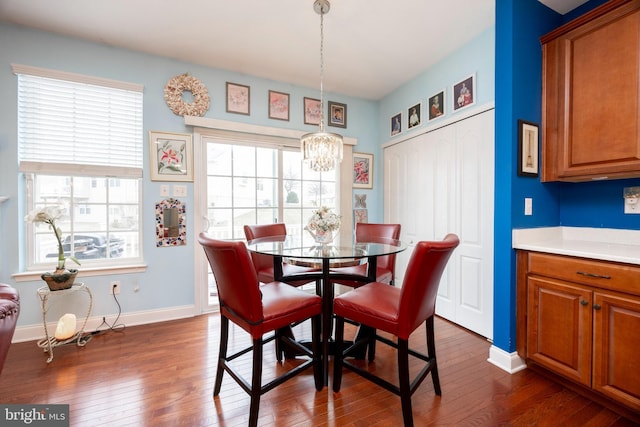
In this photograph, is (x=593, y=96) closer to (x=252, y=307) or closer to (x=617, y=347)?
(x=617, y=347)

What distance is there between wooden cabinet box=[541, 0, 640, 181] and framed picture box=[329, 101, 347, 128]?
2.12 metres

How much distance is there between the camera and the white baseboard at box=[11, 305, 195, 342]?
2.27 meters

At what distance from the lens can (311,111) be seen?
339 cm

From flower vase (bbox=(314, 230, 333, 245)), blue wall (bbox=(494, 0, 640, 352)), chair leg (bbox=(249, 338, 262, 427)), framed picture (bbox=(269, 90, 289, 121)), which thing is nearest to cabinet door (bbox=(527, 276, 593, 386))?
blue wall (bbox=(494, 0, 640, 352))

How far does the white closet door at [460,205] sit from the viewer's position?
2.33 m

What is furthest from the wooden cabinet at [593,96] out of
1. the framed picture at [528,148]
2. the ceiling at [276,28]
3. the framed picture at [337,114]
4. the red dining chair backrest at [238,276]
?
the red dining chair backrest at [238,276]

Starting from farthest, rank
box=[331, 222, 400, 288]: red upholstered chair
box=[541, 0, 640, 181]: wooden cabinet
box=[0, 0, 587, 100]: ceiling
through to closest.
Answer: box=[331, 222, 400, 288]: red upholstered chair < box=[0, 0, 587, 100]: ceiling < box=[541, 0, 640, 181]: wooden cabinet

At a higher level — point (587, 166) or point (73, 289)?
point (587, 166)

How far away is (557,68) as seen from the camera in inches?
75.7

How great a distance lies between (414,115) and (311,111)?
1.28 metres

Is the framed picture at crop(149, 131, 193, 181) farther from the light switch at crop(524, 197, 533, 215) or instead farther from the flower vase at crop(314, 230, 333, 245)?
the light switch at crop(524, 197, 533, 215)

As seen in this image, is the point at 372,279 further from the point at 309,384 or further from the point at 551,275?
the point at 551,275

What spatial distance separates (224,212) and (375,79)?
7.94ft

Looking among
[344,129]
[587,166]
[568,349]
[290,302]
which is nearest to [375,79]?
[344,129]
